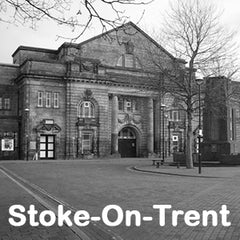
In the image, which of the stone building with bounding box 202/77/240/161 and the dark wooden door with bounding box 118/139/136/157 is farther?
the dark wooden door with bounding box 118/139/136/157

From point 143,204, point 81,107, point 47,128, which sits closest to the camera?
point 143,204

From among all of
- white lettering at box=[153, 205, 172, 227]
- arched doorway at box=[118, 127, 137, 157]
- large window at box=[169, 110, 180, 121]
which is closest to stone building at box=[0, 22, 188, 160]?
arched doorway at box=[118, 127, 137, 157]

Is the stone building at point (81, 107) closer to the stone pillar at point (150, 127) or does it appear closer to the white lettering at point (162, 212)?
the stone pillar at point (150, 127)

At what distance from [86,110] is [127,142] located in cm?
874

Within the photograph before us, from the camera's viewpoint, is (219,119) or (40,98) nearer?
(219,119)

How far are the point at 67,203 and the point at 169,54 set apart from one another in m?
22.4

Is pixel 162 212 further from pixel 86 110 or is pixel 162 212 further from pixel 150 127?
pixel 150 127

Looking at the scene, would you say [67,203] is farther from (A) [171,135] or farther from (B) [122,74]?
(A) [171,135]

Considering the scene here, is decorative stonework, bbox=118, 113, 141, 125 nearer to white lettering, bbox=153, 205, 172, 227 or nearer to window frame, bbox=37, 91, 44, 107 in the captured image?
window frame, bbox=37, 91, 44, 107

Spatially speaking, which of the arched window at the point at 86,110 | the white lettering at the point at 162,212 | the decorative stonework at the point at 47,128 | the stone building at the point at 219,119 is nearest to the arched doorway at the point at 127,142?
the arched window at the point at 86,110

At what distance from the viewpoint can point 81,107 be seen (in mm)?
54906

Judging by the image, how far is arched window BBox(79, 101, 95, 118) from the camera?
54.8m

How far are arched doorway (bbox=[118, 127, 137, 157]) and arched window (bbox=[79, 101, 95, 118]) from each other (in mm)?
6159

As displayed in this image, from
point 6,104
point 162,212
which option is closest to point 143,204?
point 162,212
